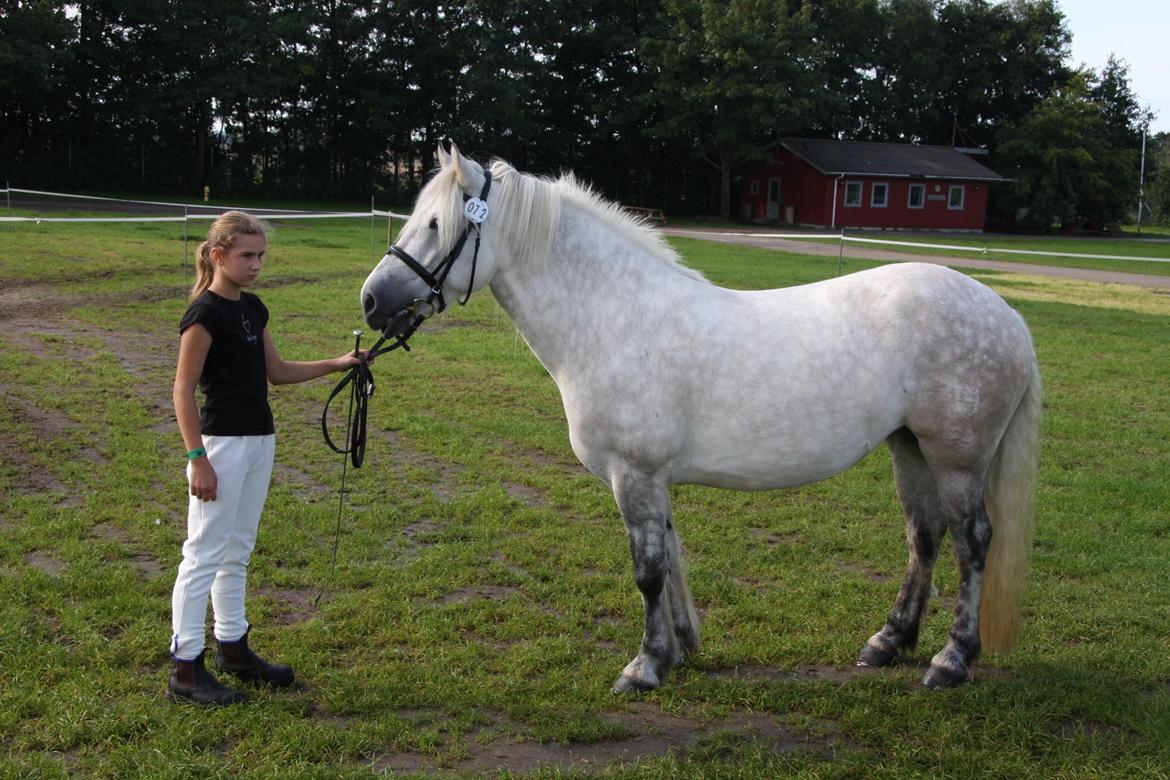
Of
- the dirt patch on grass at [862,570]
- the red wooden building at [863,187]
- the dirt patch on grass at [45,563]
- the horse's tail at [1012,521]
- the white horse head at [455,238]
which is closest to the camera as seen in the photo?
the white horse head at [455,238]

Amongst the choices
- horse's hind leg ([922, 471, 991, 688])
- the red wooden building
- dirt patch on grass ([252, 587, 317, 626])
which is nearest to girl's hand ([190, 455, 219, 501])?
dirt patch on grass ([252, 587, 317, 626])

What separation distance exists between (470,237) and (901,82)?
180 ft

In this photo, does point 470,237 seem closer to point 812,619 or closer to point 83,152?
point 812,619

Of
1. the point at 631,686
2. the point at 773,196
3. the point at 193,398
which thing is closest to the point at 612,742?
the point at 631,686

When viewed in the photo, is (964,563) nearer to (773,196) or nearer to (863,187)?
(863,187)

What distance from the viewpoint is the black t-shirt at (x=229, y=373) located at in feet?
11.2

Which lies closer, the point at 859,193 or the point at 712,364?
the point at 712,364

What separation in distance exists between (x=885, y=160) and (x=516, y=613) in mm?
45304

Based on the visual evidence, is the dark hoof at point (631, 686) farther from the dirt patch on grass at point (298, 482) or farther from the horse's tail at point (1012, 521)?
the dirt patch on grass at point (298, 482)

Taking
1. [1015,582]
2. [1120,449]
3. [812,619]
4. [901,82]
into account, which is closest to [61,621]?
[812,619]

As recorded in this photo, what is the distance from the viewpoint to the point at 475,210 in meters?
3.59

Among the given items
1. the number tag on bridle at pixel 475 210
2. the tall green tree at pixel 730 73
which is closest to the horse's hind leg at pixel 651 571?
the number tag on bridle at pixel 475 210

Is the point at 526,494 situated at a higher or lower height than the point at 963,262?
lower

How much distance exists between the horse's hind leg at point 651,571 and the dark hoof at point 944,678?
106 centimetres
